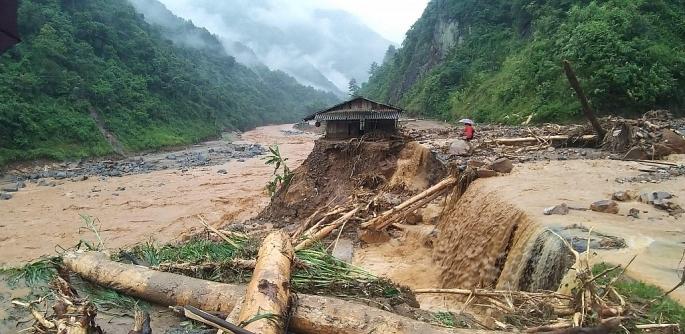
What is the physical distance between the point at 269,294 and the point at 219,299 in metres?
0.88

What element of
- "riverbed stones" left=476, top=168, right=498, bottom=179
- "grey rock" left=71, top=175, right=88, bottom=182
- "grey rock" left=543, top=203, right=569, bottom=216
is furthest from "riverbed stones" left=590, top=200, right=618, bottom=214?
"grey rock" left=71, top=175, right=88, bottom=182

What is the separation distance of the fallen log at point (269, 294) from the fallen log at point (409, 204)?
525cm

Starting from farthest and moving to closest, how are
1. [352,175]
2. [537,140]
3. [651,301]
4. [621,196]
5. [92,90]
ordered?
1. [92,90]
2. [352,175]
3. [537,140]
4. [621,196]
5. [651,301]

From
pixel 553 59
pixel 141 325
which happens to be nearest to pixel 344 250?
pixel 141 325

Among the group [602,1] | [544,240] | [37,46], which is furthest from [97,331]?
[37,46]

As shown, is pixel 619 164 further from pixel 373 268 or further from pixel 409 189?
pixel 373 268

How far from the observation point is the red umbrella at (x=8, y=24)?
182 centimetres

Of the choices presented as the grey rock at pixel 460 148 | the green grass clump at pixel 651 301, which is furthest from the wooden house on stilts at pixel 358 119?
the green grass clump at pixel 651 301

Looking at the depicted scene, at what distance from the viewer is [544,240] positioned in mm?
5273

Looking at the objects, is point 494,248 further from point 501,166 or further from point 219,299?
point 219,299

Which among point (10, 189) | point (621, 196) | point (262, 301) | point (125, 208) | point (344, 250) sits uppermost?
point (621, 196)

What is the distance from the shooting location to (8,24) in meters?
1.89

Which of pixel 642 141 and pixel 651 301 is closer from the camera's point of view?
pixel 651 301

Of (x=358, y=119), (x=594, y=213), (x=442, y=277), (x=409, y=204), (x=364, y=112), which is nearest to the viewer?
(x=594, y=213)
